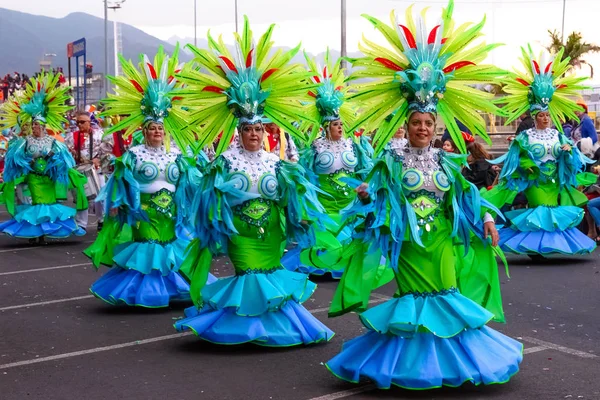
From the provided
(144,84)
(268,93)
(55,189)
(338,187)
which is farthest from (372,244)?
(55,189)

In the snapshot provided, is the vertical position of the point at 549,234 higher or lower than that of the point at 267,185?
lower

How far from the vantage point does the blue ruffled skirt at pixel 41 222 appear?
1371cm

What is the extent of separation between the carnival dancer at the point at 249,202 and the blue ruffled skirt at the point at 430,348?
1303 mm

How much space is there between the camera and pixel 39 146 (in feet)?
44.8

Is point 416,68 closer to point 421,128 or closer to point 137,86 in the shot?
point 421,128

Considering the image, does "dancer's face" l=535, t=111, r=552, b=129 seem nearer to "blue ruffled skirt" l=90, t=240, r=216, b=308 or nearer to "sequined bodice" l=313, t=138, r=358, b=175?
"sequined bodice" l=313, t=138, r=358, b=175

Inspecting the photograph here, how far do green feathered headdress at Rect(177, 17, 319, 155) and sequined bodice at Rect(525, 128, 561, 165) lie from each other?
4.79 metres

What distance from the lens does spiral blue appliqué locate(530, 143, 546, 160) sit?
1117cm

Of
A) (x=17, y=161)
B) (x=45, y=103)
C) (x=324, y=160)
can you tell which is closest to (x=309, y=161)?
(x=324, y=160)

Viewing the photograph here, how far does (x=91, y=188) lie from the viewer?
15.3 m

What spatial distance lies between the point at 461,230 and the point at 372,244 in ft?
1.83

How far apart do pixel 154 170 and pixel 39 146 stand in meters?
5.43

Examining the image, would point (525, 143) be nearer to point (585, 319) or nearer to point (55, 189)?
point (585, 319)

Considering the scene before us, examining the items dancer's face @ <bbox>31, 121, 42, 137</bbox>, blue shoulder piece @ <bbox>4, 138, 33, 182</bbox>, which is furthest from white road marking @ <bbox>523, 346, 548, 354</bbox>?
blue shoulder piece @ <bbox>4, 138, 33, 182</bbox>
